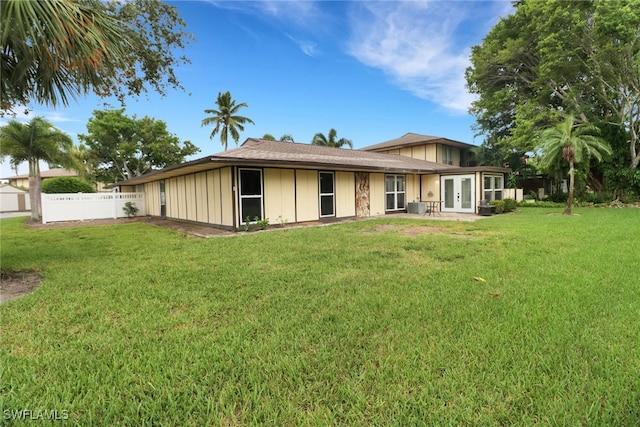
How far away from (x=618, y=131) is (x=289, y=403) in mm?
24268

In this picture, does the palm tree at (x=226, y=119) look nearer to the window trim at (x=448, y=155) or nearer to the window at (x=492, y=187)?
the window trim at (x=448, y=155)

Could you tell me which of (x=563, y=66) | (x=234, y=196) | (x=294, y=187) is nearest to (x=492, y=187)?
(x=563, y=66)

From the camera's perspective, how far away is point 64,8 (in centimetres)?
345

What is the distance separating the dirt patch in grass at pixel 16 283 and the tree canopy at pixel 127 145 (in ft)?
86.9

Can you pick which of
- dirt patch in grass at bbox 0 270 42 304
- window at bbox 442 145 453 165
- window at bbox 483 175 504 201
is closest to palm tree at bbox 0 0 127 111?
dirt patch in grass at bbox 0 270 42 304

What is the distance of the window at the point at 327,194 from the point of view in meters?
12.7

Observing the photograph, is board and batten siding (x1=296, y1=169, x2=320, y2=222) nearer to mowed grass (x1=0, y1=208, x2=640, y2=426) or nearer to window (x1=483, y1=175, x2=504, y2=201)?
mowed grass (x1=0, y1=208, x2=640, y2=426)

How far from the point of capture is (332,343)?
2639 mm

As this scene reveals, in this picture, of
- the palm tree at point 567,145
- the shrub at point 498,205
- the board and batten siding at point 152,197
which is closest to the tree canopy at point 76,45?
the board and batten siding at point 152,197

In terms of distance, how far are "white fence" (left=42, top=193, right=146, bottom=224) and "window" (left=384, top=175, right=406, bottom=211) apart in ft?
51.4

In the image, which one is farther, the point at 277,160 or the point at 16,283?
the point at 277,160

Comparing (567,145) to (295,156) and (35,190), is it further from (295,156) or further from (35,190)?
(35,190)

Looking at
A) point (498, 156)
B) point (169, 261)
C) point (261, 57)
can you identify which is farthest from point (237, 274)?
point (498, 156)

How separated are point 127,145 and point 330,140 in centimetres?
1989
